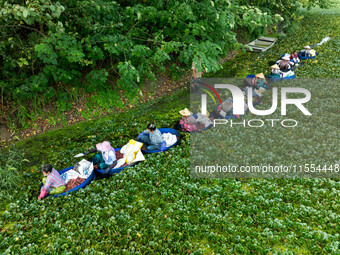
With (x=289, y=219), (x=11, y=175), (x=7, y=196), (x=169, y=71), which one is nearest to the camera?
(x=289, y=219)

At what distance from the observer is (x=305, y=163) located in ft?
25.1

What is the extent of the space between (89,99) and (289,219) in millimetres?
9441

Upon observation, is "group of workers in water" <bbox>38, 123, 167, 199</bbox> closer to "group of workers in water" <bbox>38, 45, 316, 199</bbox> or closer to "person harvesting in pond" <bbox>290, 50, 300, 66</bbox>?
"group of workers in water" <bbox>38, 45, 316, 199</bbox>

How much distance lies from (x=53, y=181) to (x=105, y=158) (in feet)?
5.01

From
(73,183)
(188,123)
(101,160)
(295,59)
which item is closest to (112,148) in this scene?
(101,160)

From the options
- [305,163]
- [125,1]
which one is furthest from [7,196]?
[125,1]

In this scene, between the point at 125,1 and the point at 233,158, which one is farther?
the point at 125,1

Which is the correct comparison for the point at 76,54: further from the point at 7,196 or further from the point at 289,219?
the point at 289,219

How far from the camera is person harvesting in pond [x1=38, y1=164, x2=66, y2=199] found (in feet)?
22.7

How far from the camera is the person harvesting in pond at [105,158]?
306 inches

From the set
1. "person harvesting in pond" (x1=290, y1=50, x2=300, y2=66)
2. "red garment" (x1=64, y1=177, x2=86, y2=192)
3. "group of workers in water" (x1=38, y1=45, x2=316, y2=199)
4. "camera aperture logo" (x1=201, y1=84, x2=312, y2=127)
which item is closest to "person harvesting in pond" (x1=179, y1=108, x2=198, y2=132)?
"group of workers in water" (x1=38, y1=45, x2=316, y2=199)

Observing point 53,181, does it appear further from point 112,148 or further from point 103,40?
point 103,40

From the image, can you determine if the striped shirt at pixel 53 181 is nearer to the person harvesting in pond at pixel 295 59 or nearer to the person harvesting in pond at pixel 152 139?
→ the person harvesting in pond at pixel 152 139

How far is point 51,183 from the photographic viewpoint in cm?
702
